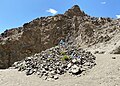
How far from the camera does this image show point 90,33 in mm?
31281

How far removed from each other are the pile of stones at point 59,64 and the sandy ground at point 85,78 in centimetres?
32

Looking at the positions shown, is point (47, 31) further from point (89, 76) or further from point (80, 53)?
point (89, 76)

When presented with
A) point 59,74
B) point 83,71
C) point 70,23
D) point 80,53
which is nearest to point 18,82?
point 59,74

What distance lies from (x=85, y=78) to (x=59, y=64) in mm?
1916

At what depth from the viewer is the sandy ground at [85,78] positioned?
401 inches

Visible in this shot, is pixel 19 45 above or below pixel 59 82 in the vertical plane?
above

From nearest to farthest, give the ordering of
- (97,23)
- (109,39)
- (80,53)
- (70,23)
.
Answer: (80,53)
(109,39)
(97,23)
(70,23)

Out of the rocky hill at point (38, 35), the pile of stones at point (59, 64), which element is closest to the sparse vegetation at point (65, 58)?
the pile of stones at point (59, 64)

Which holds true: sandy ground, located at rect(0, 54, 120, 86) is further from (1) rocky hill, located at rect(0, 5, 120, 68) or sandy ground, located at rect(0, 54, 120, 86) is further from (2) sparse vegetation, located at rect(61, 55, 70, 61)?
(1) rocky hill, located at rect(0, 5, 120, 68)

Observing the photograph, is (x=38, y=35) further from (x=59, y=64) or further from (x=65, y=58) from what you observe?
(x=59, y=64)

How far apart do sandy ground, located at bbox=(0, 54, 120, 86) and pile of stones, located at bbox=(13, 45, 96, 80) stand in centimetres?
32

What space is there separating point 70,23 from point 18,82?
3014 centimetres

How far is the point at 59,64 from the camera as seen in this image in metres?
12.3

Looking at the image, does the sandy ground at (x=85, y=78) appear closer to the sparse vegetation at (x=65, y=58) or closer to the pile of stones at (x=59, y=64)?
the pile of stones at (x=59, y=64)
